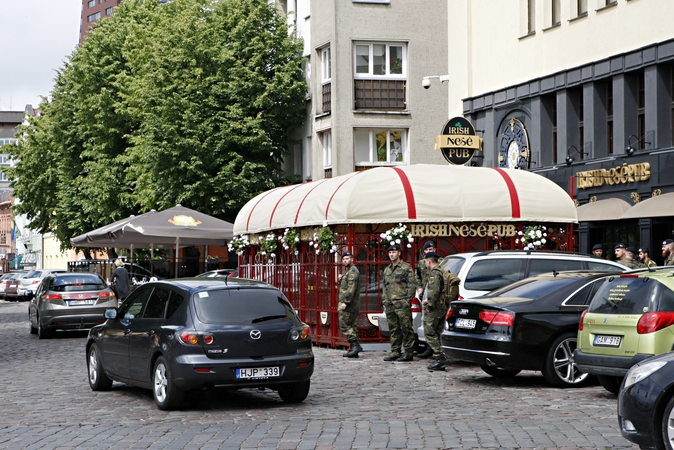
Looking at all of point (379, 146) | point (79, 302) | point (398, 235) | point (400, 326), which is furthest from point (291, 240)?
point (379, 146)

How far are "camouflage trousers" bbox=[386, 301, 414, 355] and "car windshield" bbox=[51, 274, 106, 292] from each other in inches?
433

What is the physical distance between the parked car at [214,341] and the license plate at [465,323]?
2.80 metres

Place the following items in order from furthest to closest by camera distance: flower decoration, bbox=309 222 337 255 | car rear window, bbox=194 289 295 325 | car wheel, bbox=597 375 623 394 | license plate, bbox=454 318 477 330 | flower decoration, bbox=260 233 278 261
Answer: flower decoration, bbox=260 233 278 261 < flower decoration, bbox=309 222 337 255 < license plate, bbox=454 318 477 330 < car wheel, bbox=597 375 623 394 < car rear window, bbox=194 289 295 325

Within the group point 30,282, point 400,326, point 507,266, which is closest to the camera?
point 507,266

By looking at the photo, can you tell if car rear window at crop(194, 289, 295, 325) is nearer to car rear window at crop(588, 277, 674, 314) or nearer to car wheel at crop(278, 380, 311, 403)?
car wheel at crop(278, 380, 311, 403)

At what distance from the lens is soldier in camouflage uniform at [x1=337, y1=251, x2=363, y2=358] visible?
64.7 feet

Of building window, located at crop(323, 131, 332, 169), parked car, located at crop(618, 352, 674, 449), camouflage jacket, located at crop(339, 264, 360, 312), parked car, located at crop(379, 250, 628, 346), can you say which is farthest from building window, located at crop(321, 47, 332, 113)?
parked car, located at crop(618, 352, 674, 449)

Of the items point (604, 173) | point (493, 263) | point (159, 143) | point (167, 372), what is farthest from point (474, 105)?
point (167, 372)

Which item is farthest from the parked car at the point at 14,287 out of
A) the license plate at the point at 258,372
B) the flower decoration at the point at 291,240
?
the license plate at the point at 258,372

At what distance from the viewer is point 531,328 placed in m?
14.8

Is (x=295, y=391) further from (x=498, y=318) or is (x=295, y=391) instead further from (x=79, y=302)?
(x=79, y=302)

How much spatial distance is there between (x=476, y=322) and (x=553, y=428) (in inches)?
160

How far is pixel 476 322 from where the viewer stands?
15.2 meters

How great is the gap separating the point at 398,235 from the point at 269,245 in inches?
197
